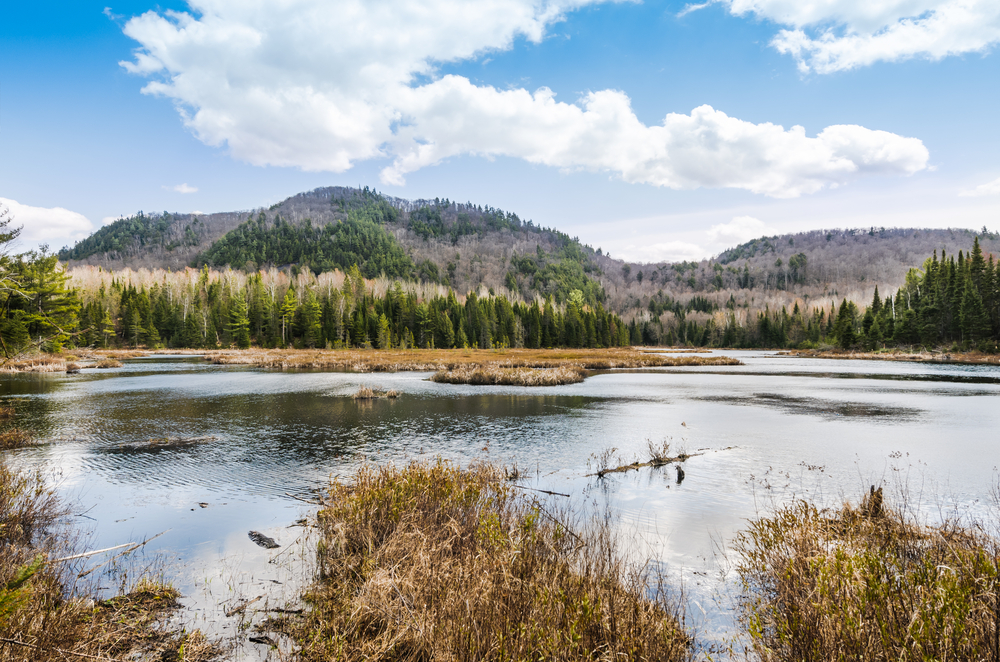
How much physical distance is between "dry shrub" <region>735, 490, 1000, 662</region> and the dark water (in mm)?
937

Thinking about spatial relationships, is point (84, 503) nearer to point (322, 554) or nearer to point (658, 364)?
point (322, 554)

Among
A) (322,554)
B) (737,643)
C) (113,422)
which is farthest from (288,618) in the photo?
A: (113,422)

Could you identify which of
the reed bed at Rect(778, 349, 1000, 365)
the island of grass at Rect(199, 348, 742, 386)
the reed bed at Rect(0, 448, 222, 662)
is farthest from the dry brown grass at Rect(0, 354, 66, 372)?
the reed bed at Rect(778, 349, 1000, 365)

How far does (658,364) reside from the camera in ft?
220

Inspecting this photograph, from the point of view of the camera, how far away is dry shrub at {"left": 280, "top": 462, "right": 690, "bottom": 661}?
4.42 metres

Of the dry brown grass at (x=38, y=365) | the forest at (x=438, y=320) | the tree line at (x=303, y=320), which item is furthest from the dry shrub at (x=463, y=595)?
the tree line at (x=303, y=320)

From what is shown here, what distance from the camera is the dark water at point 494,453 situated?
8.59 meters

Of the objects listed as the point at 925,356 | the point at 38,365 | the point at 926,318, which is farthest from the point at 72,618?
the point at 926,318

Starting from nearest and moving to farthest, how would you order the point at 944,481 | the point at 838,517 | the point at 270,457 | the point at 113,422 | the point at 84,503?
the point at 838,517 < the point at 84,503 < the point at 944,481 < the point at 270,457 < the point at 113,422

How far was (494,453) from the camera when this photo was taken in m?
15.5

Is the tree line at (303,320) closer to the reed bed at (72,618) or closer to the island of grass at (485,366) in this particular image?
the island of grass at (485,366)

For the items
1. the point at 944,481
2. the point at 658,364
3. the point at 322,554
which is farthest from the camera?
the point at 658,364

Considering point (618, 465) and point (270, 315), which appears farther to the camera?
point (270, 315)

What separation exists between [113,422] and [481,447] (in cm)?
1634
